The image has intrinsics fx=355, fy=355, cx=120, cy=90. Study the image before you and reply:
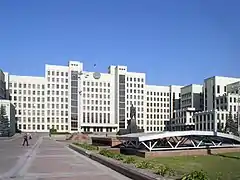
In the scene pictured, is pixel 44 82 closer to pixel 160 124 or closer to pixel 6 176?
pixel 160 124

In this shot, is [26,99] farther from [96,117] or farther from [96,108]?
[96,117]

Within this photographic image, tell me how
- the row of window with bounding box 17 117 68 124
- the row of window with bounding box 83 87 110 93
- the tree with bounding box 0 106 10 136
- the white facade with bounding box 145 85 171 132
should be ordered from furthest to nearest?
the white facade with bounding box 145 85 171 132
the row of window with bounding box 83 87 110 93
the row of window with bounding box 17 117 68 124
the tree with bounding box 0 106 10 136

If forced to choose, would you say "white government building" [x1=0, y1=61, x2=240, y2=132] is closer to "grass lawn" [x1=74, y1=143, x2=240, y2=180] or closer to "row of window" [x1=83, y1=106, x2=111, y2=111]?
"row of window" [x1=83, y1=106, x2=111, y2=111]

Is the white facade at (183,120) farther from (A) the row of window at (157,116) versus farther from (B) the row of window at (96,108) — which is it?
(B) the row of window at (96,108)

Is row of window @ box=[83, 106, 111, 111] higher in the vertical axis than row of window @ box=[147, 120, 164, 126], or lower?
higher

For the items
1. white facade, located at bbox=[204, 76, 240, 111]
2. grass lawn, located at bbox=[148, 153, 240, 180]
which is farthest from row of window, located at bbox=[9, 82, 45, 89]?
grass lawn, located at bbox=[148, 153, 240, 180]

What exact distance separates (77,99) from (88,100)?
5.06 meters

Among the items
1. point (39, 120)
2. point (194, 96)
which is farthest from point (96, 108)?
point (194, 96)

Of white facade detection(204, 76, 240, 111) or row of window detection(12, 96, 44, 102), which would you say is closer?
white facade detection(204, 76, 240, 111)

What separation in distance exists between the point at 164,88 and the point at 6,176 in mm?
148724

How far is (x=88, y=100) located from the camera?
474 feet

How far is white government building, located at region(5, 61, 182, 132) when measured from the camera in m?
139

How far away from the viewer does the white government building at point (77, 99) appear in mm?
138875

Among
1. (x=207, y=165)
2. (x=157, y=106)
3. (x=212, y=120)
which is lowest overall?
(x=212, y=120)
